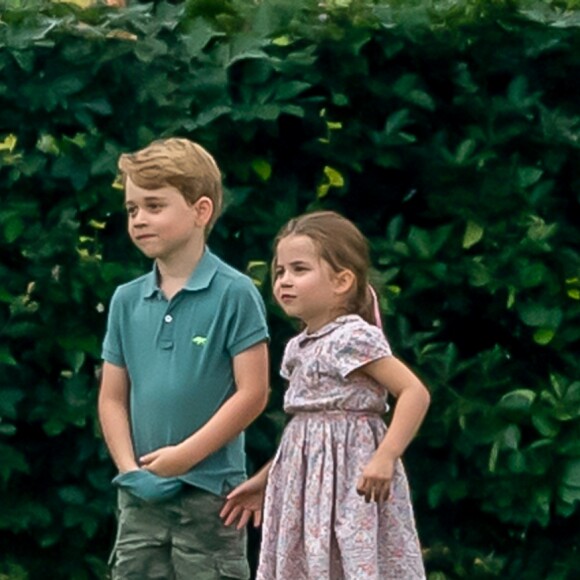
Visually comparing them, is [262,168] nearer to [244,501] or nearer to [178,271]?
[178,271]

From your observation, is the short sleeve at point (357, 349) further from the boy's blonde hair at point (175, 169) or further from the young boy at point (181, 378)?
the boy's blonde hair at point (175, 169)

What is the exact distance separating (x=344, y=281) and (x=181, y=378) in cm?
49

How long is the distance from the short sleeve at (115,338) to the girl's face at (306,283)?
43 cm

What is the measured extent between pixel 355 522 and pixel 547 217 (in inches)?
59.9

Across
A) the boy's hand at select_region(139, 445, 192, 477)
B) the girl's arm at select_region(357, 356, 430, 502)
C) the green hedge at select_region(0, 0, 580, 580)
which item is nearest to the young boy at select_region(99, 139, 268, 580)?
the boy's hand at select_region(139, 445, 192, 477)

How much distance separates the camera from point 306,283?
5.66 m

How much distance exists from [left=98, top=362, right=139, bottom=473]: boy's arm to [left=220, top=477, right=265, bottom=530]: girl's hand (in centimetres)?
28

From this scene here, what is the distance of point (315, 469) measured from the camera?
563 centimetres

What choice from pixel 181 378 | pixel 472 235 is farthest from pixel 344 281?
pixel 472 235

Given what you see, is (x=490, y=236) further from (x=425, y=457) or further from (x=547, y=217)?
(x=425, y=457)

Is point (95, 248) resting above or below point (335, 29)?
below

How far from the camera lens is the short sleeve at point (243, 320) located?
18.6 ft

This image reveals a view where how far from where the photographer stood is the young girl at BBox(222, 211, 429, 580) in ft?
18.4

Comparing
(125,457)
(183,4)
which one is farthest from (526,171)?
(125,457)
